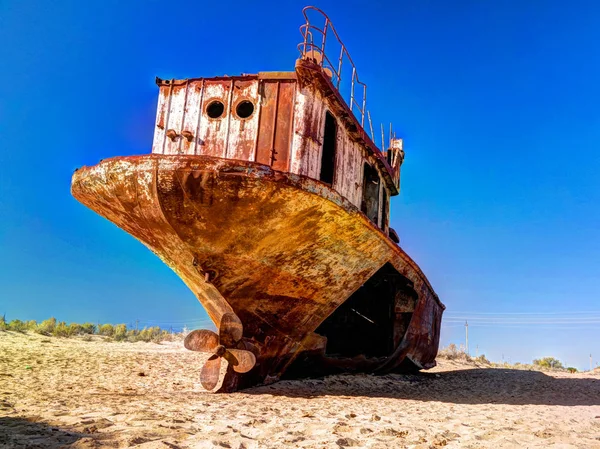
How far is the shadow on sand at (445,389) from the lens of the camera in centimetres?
609

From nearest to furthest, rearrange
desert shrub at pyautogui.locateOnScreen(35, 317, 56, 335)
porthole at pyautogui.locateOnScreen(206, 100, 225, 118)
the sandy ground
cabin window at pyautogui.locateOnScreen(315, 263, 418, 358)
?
the sandy ground → porthole at pyautogui.locateOnScreen(206, 100, 225, 118) → cabin window at pyautogui.locateOnScreen(315, 263, 418, 358) → desert shrub at pyautogui.locateOnScreen(35, 317, 56, 335)

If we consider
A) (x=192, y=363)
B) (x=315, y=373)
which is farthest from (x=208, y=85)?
(x=192, y=363)

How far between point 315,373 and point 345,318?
2284mm

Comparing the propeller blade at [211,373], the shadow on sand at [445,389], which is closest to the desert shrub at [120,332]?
the shadow on sand at [445,389]

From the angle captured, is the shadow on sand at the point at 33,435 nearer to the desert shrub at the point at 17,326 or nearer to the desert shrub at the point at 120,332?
the desert shrub at the point at 17,326

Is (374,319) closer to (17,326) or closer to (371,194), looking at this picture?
(371,194)

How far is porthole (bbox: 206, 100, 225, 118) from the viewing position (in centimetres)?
642

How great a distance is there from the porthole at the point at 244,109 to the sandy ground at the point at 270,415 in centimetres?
360

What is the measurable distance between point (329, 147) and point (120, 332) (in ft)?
59.0

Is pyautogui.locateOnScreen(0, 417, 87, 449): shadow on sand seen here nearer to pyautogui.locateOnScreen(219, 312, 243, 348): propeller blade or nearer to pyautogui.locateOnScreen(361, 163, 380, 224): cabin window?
pyautogui.locateOnScreen(219, 312, 243, 348): propeller blade

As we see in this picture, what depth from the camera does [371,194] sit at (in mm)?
8578

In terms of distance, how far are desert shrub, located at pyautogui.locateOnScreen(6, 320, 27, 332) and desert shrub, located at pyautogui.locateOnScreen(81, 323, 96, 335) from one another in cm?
240

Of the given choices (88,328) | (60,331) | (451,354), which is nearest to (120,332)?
(88,328)

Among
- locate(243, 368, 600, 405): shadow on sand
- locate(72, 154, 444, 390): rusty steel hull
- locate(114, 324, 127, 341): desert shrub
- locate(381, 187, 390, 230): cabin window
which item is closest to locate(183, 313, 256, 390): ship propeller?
locate(72, 154, 444, 390): rusty steel hull
